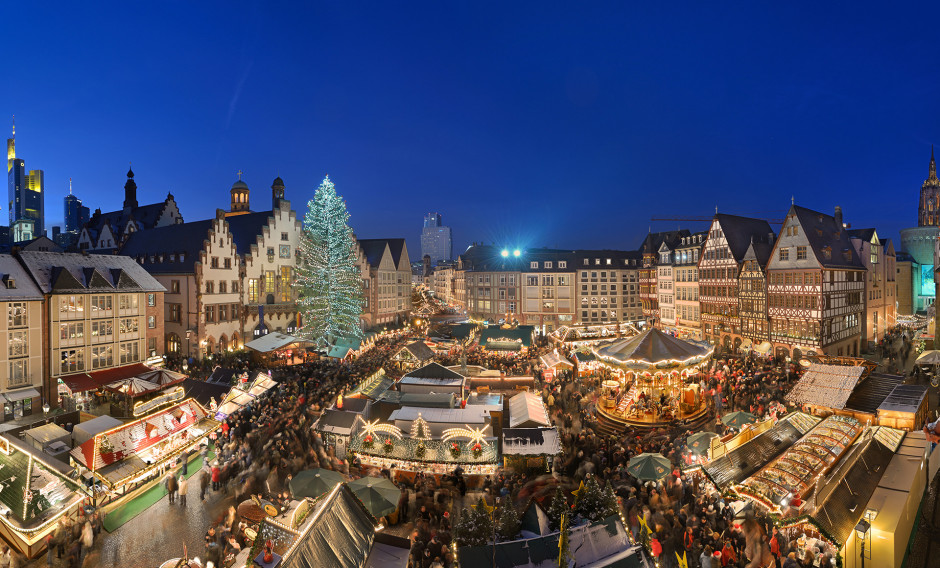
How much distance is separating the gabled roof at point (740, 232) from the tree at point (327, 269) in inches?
1296

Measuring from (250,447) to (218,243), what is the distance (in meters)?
26.2

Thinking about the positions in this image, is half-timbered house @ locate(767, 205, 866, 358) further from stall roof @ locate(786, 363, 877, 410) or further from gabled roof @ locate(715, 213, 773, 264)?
stall roof @ locate(786, 363, 877, 410)

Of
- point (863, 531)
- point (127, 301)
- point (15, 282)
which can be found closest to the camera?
point (863, 531)

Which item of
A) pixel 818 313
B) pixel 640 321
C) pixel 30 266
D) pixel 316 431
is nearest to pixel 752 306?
pixel 818 313

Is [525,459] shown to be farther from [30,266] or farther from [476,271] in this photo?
[476,271]

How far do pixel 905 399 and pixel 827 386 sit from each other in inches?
92.3

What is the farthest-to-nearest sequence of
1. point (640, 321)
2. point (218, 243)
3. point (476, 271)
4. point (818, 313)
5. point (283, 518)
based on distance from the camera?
point (476, 271), point (640, 321), point (218, 243), point (818, 313), point (283, 518)

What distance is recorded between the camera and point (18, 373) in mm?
23484

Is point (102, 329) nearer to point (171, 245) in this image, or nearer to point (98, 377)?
point (98, 377)

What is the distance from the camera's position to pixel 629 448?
55.4 ft

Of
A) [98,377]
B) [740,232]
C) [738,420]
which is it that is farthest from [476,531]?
[740,232]

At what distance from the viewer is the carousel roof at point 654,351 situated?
2130 centimetres

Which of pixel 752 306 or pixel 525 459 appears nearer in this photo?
pixel 525 459

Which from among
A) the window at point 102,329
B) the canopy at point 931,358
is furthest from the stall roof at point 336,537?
the canopy at point 931,358
